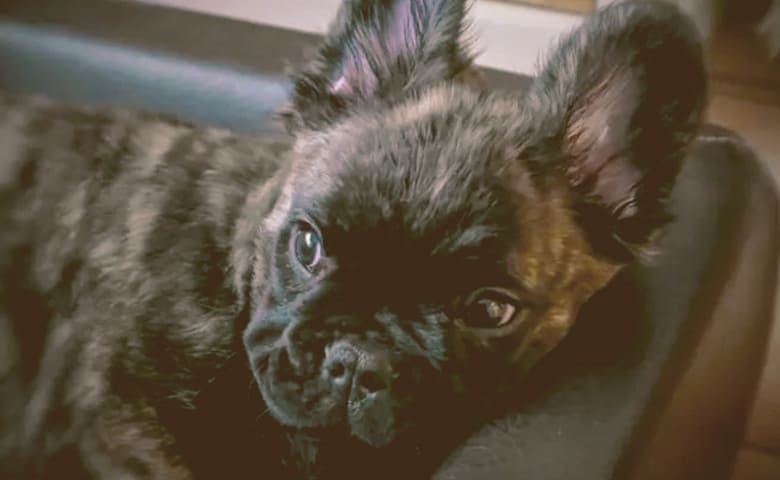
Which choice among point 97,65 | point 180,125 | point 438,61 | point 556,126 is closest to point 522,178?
point 556,126

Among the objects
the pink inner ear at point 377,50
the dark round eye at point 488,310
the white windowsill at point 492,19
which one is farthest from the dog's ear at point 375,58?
the white windowsill at point 492,19

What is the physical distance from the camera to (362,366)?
108 centimetres

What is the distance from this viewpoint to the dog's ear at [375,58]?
1270 millimetres

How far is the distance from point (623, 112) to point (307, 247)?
0.40 meters

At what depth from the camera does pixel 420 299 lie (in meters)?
1.11

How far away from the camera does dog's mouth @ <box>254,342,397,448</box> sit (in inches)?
42.6

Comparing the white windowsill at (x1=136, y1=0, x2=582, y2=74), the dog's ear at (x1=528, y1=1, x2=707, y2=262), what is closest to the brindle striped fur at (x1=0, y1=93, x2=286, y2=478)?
the dog's ear at (x1=528, y1=1, x2=707, y2=262)

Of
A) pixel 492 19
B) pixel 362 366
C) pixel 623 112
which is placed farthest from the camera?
pixel 492 19

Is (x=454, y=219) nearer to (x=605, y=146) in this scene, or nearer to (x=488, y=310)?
(x=488, y=310)

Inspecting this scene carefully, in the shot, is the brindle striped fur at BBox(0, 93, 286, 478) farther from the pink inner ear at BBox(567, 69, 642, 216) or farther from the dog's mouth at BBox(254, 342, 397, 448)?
the pink inner ear at BBox(567, 69, 642, 216)

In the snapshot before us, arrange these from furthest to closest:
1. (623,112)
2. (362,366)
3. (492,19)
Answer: (492,19)
(623,112)
(362,366)

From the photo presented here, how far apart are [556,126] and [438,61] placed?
0.17m

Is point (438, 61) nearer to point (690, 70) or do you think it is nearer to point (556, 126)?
point (556, 126)

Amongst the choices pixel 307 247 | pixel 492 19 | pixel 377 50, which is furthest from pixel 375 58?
pixel 492 19
